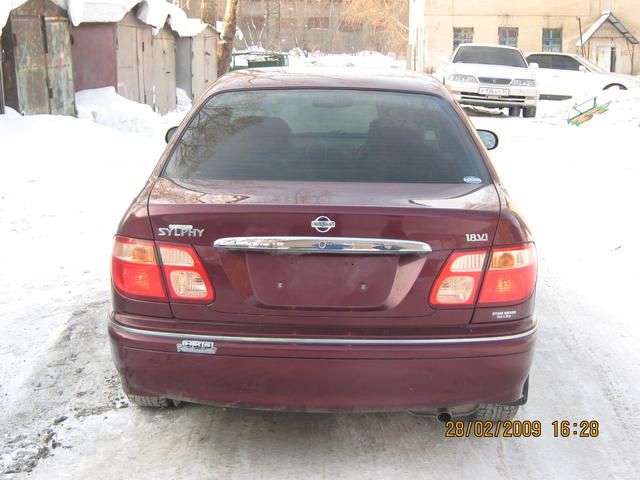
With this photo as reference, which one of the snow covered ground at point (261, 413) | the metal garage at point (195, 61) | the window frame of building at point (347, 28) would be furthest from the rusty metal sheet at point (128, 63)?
the window frame of building at point (347, 28)

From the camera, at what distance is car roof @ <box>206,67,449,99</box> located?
13.7 ft

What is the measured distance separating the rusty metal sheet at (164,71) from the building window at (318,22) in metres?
51.6

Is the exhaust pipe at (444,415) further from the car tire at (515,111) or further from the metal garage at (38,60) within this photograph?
the car tire at (515,111)

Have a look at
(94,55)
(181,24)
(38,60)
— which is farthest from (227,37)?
(38,60)

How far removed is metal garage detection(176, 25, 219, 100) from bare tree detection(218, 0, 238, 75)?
794mm

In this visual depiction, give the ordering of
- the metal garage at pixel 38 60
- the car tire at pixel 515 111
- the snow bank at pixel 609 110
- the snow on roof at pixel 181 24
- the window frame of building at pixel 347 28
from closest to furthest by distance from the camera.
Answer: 1. the metal garage at pixel 38 60
2. the snow bank at pixel 609 110
3. the snow on roof at pixel 181 24
4. the car tire at pixel 515 111
5. the window frame of building at pixel 347 28

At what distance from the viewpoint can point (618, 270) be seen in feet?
21.8

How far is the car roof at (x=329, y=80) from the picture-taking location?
13.7 ft

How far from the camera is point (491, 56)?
73.9 feet

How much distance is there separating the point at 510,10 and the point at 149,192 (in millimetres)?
39561

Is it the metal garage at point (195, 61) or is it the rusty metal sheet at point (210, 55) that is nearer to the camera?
the metal garage at point (195, 61)

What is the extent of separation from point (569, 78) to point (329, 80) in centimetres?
2250

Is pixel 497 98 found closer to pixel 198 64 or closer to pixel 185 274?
pixel 198 64

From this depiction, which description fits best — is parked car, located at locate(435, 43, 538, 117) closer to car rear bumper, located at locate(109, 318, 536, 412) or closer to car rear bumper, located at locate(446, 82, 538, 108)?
car rear bumper, located at locate(446, 82, 538, 108)
